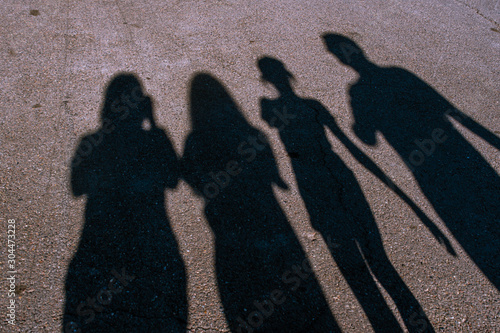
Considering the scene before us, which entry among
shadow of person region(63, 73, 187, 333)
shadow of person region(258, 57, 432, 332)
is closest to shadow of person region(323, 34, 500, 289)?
shadow of person region(258, 57, 432, 332)

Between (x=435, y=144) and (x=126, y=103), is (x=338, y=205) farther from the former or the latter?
(x=126, y=103)

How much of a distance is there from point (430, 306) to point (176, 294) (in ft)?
→ 6.99

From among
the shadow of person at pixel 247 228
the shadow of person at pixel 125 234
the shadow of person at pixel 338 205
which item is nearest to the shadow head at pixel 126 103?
the shadow of person at pixel 125 234

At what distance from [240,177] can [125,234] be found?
4.28 feet

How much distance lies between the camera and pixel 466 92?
5609 mm

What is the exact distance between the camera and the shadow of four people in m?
3.05

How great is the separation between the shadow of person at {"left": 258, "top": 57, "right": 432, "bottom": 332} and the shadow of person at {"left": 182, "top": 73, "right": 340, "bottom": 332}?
0.32 meters

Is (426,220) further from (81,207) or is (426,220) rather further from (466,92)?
(81,207)

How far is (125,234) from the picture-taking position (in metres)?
3.44

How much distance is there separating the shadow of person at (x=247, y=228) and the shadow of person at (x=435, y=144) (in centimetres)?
151

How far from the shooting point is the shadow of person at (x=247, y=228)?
10.0ft

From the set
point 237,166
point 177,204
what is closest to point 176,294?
point 177,204

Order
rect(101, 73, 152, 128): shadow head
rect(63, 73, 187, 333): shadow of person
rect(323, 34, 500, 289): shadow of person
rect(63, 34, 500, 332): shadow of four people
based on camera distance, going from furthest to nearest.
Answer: rect(101, 73, 152, 128): shadow head, rect(323, 34, 500, 289): shadow of person, rect(63, 34, 500, 332): shadow of four people, rect(63, 73, 187, 333): shadow of person

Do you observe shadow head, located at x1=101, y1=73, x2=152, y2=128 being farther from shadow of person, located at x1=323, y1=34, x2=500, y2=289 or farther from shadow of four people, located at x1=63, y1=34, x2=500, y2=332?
shadow of person, located at x1=323, y1=34, x2=500, y2=289
